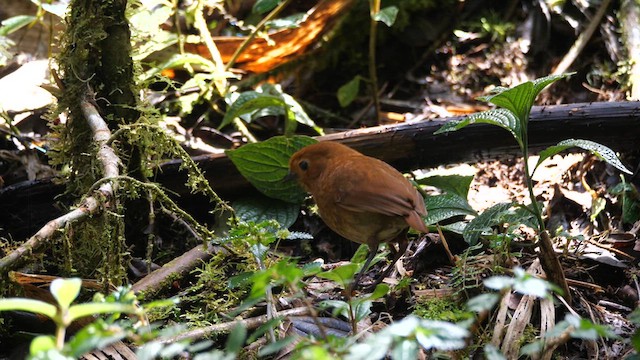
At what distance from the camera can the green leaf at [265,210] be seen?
3.81m

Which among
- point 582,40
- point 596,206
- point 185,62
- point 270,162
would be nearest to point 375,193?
point 270,162

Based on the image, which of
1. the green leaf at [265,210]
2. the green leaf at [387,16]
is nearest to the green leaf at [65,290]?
the green leaf at [265,210]

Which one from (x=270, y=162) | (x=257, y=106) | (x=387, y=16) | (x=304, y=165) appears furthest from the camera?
(x=387, y=16)

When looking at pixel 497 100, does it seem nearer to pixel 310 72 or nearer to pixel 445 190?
pixel 445 190

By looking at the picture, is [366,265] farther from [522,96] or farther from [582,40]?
[582,40]

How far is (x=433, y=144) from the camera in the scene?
152 inches

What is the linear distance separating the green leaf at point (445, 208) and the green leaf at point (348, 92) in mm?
1773

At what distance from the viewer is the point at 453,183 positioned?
384 centimetres

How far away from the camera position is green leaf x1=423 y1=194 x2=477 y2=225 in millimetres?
3408

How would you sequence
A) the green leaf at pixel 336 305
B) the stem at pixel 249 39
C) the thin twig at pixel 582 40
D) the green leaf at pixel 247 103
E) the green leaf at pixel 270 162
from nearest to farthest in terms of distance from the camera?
the green leaf at pixel 336 305 → the green leaf at pixel 270 162 → the green leaf at pixel 247 103 → the stem at pixel 249 39 → the thin twig at pixel 582 40

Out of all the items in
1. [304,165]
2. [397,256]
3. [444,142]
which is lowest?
[397,256]

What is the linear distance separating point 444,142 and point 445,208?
0.52 meters

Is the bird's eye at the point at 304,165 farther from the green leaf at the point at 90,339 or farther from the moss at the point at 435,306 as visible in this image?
the green leaf at the point at 90,339

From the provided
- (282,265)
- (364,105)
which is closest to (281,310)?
(282,265)
